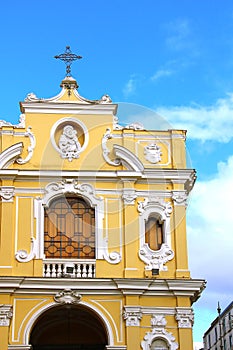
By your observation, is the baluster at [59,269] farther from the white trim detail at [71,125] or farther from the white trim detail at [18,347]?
the white trim detail at [71,125]

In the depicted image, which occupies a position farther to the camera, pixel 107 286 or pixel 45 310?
pixel 107 286

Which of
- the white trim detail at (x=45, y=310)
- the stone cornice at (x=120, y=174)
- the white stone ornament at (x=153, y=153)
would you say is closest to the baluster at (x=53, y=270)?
the white trim detail at (x=45, y=310)

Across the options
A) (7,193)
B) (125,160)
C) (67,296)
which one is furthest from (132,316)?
(7,193)

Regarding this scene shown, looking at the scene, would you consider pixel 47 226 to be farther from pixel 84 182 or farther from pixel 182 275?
pixel 182 275

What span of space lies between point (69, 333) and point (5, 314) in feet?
13.0

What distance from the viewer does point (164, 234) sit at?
84.5 ft

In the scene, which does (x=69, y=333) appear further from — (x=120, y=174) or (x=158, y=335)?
(x=120, y=174)

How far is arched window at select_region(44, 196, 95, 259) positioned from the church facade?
3 cm

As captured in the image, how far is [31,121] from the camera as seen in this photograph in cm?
→ 2662

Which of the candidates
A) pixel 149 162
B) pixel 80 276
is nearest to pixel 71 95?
pixel 149 162

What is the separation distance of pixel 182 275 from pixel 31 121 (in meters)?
7.35

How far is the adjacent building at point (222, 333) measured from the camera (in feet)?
182

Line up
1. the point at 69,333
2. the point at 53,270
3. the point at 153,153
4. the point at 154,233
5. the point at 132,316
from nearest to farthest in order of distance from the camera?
the point at 132,316 → the point at 53,270 → the point at 154,233 → the point at 153,153 → the point at 69,333

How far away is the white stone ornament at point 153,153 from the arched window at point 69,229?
A: 8.86ft
